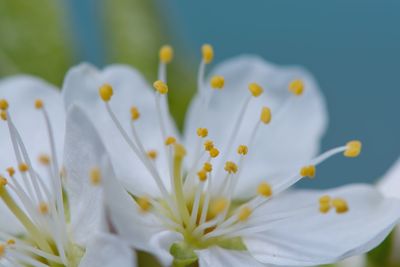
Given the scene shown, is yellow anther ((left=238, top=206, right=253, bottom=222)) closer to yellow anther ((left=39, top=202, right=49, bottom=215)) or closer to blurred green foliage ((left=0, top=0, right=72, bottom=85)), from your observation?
yellow anther ((left=39, top=202, right=49, bottom=215))

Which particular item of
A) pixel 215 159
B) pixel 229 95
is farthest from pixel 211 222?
pixel 229 95

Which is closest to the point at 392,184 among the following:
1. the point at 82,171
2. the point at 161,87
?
the point at 161,87

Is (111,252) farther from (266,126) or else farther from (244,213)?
(266,126)

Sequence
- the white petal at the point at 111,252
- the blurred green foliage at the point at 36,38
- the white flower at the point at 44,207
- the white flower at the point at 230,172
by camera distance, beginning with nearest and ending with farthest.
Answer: the white petal at the point at 111,252, the white flower at the point at 44,207, the white flower at the point at 230,172, the blurred green foliage at the point at 36,38

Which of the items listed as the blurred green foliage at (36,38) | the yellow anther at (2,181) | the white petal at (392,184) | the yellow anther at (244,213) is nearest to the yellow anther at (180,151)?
the yellow anther at (244,213)

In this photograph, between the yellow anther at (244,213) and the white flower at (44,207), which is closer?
the white flower at (44,207)

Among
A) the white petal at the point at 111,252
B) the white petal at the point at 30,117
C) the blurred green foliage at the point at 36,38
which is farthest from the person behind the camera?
the blurred green foliage at the point at 36,38

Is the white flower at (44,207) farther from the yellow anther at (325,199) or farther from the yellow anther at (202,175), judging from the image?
the yellow anther at (325,199)
